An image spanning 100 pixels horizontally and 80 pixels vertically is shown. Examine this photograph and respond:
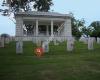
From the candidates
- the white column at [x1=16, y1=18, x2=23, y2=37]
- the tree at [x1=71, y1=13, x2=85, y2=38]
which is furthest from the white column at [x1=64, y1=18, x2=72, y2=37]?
the tree at [x1=71, y1=13, x2=85, y2=38]

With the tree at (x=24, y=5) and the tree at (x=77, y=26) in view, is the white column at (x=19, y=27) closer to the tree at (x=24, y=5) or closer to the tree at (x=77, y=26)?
the tree at (x=24, y=5)

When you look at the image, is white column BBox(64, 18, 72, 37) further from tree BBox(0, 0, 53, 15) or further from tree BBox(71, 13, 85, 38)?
tree BBox(71, 13, 85, 38)

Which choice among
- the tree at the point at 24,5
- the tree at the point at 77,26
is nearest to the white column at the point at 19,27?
the tree at the point at 24,5

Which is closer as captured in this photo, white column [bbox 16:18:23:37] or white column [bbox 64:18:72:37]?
white column [bbox 16:18:23:37]

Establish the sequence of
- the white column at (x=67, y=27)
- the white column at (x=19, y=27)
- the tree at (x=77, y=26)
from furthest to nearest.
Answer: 1. the tree at (x=77, y=26)
2. the white column at (x=67, y=27)
3. the white column at (x=19, y=27)

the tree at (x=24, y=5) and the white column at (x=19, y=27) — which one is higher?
the tree at (x=24, y=5)

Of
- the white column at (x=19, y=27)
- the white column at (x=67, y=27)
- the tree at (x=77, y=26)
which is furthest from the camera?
the tree at (x=77, y=26)

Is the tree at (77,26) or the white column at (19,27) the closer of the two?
the white column at (19,27)

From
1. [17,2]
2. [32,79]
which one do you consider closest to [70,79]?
[32,79]

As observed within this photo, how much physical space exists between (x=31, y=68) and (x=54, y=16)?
1603 inches

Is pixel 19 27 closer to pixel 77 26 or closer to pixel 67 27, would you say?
pixel 67 27

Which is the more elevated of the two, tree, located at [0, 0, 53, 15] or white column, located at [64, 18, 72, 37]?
tree, located at [0, 0, 53, 15]

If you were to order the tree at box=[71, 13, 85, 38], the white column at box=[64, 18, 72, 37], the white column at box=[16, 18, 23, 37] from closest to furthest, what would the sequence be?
the white column at box=[16, 18, 23, 37]
the white column at box=[64, 18, 72, 37]
the tree at box=[71, 13, 85, 38]

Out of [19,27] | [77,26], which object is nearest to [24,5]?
[19,27]
